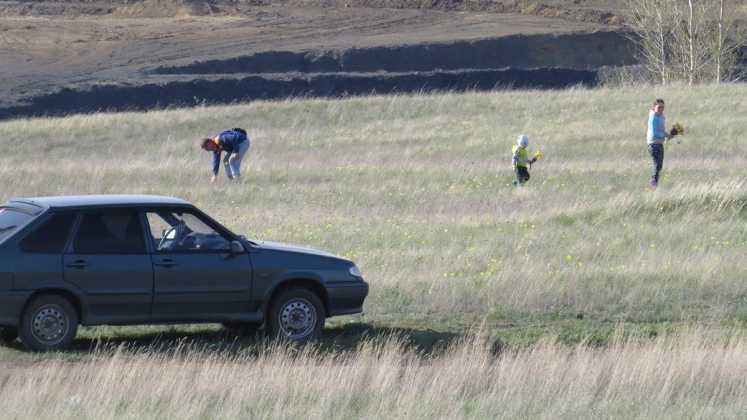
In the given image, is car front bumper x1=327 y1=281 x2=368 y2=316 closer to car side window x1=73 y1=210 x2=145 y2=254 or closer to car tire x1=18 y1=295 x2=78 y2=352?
car side window x1=73 y1=210 x2=145 y2=254

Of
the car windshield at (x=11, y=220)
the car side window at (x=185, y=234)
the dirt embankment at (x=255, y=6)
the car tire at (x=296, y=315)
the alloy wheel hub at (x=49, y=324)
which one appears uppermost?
the dirt embankment at (x=255, y=6)

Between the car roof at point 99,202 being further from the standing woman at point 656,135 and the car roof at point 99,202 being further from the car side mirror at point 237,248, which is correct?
the standing woman at point 656,135

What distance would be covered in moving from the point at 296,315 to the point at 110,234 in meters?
1.79

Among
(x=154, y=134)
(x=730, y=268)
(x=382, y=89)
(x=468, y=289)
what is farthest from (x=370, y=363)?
(x=382, y=89)

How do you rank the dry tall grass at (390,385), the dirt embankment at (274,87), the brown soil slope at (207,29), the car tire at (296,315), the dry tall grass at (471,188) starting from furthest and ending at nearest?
the brown soil slope at (207,29)
the dirt embankment at (274,87)
the dry tall grass at (471,188)
the car tire at (296,315)
the dry tall grass at (390,385)

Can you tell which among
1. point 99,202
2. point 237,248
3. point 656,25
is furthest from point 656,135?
point 656,25

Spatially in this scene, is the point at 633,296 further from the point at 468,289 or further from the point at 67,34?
the point at 67,34

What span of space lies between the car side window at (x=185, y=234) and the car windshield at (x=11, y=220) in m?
1.05

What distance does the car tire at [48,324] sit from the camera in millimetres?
10742

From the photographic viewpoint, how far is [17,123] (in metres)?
37.8

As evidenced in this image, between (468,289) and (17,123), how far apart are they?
1049 inches

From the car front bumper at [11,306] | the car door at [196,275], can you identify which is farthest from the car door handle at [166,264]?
the car front bumper at [11,306]

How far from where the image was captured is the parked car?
35.4 ft

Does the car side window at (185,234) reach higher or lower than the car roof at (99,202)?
lower
